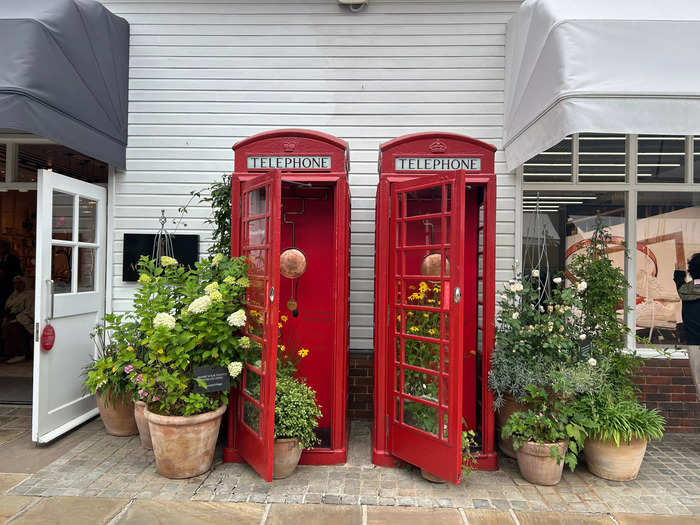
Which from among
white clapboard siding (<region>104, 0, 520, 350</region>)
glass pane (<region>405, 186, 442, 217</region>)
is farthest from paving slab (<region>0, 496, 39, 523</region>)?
glass pane (<region>405, 186, 442, 217</region>)

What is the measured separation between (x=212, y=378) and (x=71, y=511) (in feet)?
4.27

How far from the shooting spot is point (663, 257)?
5.25 meters

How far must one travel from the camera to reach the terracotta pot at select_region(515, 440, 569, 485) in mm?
3771

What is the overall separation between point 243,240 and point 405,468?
2468 mm

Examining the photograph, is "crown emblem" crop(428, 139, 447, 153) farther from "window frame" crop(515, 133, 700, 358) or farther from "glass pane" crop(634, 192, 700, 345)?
"glass pane" crop(634, 192, 700, 345)

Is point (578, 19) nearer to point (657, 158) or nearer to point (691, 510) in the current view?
point (657, 158)

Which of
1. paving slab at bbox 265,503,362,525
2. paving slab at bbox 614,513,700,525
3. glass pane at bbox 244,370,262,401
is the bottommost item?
paving slab at bbox 614,513,700,525

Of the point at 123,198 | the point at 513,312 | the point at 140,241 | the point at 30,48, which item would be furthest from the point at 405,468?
the point at 30,48

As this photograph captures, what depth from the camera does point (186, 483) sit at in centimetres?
375

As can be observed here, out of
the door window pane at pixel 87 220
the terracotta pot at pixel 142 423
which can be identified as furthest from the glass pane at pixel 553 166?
the door window pane at pixel 87 220

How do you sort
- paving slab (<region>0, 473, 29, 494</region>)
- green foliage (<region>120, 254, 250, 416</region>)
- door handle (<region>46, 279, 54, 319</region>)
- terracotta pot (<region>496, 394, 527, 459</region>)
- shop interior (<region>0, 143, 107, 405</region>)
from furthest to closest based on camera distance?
shop interior (<region>0, 143, 107, 405</region>) → door handle (<region>46, 279, 54, 319</region>) → terracotta pot (<region>496, 394, 527, 459</region>) → green foliage (<region>120, 254, 250, 416</region>) → paving slab (<region>0, 473, 29, 494</region>)

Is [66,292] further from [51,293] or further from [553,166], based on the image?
[553,166]

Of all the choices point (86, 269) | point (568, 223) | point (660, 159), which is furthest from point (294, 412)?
point (660, 159)

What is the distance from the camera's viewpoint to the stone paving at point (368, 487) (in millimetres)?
3523
